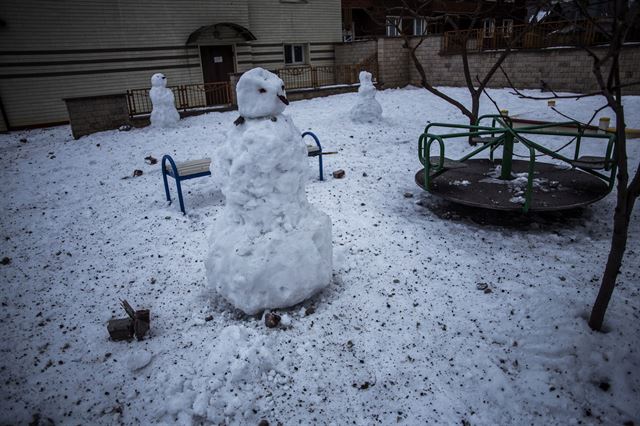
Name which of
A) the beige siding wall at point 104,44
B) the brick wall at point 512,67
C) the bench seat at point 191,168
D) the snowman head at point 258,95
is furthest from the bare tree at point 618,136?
the beige siding wall at point 104,44

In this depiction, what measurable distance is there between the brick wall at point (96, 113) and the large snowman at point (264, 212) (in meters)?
9.31

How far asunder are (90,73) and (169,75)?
2.79 m

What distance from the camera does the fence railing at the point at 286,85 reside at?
46.4 ft

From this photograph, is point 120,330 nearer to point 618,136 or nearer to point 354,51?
point 618,136

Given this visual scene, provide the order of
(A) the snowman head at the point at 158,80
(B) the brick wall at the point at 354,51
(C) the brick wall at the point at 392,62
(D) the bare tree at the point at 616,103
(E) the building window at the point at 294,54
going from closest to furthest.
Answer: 1. (D) the bare tree at the point at 616,103
2. (A) the snowman head at the point at 158,80
3. (C) the brick wall at the point at 392,62
4. (B) the brick wall at the point at 354,51
5. (E) the building window at the point at 294,54

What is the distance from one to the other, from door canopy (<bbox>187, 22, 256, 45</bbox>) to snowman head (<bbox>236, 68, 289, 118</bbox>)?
556 inches

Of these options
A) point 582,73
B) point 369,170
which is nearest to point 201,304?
point 369,170

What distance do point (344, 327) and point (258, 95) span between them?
6.73 ft

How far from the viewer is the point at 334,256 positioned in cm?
425

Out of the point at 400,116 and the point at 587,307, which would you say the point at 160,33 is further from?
the point at 587,307

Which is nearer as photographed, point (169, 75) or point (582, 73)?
point (582, 73)

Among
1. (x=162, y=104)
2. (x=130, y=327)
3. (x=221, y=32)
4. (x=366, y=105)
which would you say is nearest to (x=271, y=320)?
(x=130, y=327)

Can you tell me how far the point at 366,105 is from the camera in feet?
34.5

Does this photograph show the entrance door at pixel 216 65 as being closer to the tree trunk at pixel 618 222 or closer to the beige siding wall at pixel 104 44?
the beige siding wall at pixel 104 44
